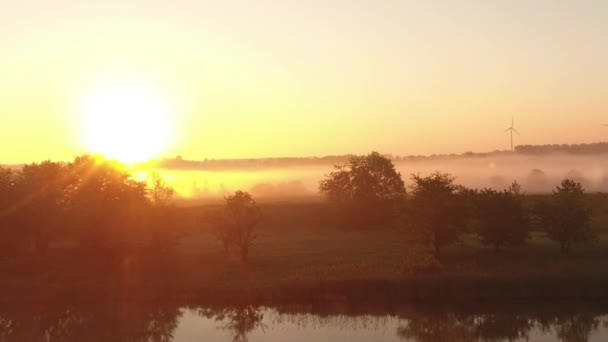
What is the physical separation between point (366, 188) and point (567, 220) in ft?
152

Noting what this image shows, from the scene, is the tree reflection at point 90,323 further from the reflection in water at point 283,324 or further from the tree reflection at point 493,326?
the tree reflection at point 493,326

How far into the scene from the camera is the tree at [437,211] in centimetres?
5684

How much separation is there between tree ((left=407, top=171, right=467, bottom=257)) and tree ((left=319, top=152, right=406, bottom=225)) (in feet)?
110

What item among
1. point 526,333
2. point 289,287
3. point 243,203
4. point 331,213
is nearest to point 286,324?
point 289,287

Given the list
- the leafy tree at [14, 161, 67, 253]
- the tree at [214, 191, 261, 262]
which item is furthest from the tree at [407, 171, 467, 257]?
the leafy tree at [14, 161, 67, 253]

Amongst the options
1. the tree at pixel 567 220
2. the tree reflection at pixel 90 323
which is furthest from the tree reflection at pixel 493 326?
the tree at pixel 567 220

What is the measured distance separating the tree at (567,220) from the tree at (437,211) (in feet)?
24.4

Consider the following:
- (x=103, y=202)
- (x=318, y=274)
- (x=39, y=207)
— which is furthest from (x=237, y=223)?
(x=39, y=207)

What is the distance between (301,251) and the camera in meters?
61.4

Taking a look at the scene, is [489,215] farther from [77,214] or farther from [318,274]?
[77,214]

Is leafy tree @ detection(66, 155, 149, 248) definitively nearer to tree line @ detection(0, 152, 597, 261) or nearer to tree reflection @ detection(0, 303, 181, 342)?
tree line @ detection(0, 152, 597, 261)

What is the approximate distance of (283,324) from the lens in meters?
37.2

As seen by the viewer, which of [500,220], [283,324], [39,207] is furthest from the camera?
[39,207]

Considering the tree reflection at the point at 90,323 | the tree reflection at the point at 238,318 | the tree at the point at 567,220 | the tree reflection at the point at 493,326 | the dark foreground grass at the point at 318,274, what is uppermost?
the tree at the point at 567,220
